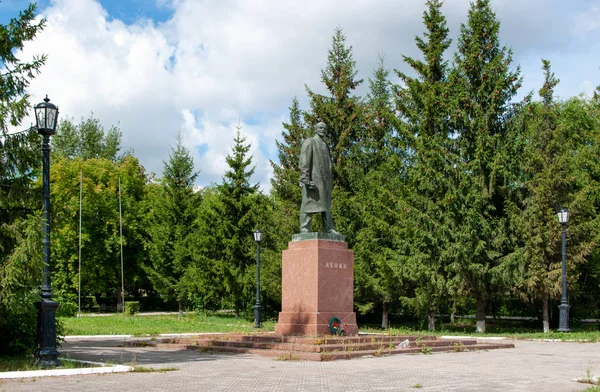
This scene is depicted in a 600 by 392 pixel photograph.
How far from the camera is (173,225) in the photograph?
37.4 meters

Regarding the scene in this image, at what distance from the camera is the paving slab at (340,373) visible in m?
9.09

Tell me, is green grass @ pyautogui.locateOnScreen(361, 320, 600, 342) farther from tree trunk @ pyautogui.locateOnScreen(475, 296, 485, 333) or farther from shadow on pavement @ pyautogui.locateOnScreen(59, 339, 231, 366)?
shadow on pavement @ pyautogui.locateOnScreen(59, 339, 231, 366)

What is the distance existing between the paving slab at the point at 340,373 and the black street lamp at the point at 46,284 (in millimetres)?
1203

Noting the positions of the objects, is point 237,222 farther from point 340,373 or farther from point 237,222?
point 340,373

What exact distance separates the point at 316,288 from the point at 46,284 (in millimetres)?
6787

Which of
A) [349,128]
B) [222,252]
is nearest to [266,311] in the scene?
[222,252]

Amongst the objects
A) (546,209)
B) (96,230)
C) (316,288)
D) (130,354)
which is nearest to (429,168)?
(546,209)

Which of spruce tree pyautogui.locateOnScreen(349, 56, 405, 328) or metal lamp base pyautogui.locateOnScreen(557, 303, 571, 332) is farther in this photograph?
spruce tree pyautogui.locateOnScreen(349, 56, 405, 328)

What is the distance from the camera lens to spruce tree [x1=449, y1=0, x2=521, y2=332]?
80.5ft

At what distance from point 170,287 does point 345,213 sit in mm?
12462

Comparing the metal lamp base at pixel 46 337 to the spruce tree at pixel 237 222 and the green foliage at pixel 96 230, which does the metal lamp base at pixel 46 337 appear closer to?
the spruce tree at pixel 237 222

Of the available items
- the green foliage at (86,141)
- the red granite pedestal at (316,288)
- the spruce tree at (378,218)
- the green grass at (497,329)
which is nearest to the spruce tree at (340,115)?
the spruce tree at (378,218)

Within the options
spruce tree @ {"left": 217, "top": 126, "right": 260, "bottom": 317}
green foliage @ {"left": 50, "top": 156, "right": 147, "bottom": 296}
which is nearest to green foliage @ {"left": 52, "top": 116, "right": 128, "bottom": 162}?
green foliage @ {"left": 50, "top": 156, "right": 147, "bottom": 296}

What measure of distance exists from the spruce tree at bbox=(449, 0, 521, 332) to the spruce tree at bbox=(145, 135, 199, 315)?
16.8 m
